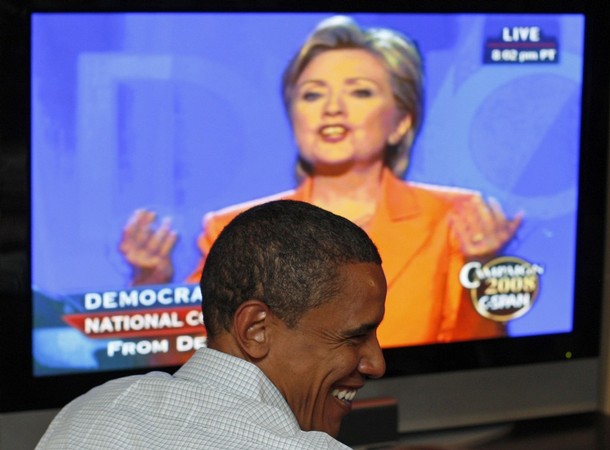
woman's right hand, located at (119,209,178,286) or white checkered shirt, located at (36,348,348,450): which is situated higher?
woman's right hand, located at (119,209,178,286)

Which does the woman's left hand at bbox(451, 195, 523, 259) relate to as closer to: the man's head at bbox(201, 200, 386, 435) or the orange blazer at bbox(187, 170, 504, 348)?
the orange blazer at bbox(187, 170, 504, 348)

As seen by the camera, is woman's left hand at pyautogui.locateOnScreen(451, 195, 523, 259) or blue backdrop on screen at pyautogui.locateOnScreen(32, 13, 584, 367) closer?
blue backdrop on screen at pyautogui.locateOnScreen(32, 13, 584, 367)

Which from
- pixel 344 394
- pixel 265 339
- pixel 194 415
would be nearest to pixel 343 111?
pixel 344 394

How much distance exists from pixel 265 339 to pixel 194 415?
0.16 metres

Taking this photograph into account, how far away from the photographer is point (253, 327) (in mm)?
1399

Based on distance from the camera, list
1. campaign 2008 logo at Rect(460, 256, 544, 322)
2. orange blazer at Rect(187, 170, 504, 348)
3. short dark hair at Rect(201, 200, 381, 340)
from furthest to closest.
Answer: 1. campaign 2008 logo at Rect(460, 256, 544, 322)
2. orange blazer at Rect(187, 170, 504, 348)
3. short dark hair at Rect(201, 200, 381, 340)

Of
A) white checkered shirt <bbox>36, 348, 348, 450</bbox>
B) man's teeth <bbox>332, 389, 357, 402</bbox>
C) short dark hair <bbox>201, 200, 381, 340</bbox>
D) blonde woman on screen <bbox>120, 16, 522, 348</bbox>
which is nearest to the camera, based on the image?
white checkered shirt <bbox>36, 348, 348, 450</bbox>

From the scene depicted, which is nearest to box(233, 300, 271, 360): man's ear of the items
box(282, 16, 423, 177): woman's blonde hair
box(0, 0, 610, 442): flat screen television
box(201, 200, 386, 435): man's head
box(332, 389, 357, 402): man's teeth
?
box(201, 200, 386, 435): man's head

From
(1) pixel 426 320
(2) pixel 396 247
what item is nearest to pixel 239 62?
(2) pixel 396 247

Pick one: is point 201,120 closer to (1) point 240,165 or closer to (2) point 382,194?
(1) point 240,165

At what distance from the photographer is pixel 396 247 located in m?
2.88

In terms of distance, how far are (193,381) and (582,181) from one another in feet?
6.51

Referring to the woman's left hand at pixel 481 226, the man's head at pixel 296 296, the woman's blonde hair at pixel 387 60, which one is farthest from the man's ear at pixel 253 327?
the woman's left hand at pixel 481 226

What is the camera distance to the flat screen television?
8.36 ft
